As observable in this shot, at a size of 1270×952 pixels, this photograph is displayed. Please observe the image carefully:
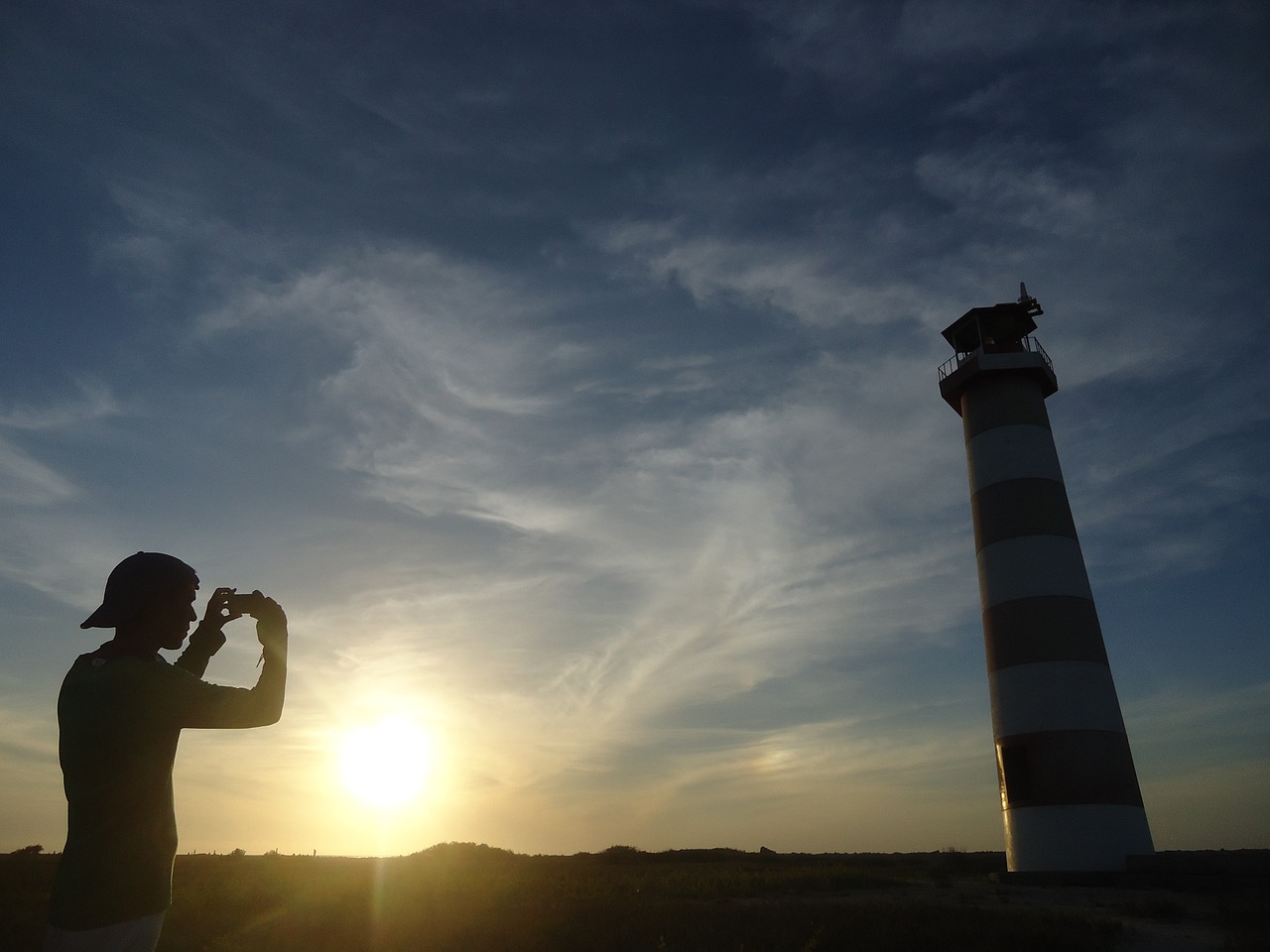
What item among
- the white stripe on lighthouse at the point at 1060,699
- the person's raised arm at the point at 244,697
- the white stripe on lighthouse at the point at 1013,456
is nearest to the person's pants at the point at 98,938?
the person's raised arm at the point at 244,697

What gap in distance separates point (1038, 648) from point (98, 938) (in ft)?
71.9

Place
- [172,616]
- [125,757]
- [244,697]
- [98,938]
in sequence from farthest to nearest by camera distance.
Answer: [172,616] < [244,697] < [125,757] < [98,938]

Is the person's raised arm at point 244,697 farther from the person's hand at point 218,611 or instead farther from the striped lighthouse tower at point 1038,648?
the striped lighthouse tower at point 1038,648

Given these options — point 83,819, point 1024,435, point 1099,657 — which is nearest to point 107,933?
point 83,819

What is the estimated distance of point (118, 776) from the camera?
8.00ft

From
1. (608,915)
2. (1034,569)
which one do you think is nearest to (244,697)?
(608,915)

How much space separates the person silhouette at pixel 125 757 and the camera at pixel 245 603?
0.98 ft

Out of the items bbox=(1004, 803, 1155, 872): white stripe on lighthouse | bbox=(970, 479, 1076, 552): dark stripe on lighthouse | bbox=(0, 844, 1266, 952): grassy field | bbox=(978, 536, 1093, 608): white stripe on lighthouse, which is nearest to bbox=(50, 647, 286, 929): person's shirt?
bbox=(0, 844, 1266, 952): grassy field

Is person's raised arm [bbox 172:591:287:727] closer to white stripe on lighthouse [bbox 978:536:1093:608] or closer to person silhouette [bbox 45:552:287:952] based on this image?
person silhouette [bbox 45:552:287:952]

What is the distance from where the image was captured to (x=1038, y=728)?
19.5 metres

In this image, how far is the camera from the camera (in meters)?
2.94

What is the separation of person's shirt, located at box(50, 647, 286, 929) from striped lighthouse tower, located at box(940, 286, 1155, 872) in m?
21.3

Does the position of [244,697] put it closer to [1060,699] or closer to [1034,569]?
[1060,699]

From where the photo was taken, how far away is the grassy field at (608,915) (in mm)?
10984
